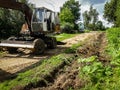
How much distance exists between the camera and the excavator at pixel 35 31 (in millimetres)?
16688

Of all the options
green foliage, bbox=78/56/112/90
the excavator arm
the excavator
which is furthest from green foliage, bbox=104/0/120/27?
green foliage, bbox=78/56/112/90

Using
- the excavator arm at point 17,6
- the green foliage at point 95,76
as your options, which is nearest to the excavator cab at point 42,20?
the excavator arm at point 17,6

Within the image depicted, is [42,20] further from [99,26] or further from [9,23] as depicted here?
[99,26]

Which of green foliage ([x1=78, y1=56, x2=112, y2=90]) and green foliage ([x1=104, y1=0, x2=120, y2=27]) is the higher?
green foliage ([x1=104, y1=0, x2=120, y2=27])

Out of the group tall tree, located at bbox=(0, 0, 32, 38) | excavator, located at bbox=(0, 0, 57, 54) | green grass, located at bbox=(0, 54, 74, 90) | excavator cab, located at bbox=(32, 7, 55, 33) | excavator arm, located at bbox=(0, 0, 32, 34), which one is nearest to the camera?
green grass, located at bbox=(0, 54, 74, 90)

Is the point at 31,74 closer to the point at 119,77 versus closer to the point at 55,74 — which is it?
the point at 55,74

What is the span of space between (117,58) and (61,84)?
268cm

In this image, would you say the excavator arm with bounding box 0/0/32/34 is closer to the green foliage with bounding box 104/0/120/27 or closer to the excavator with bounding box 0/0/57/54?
the excavator with bounding box 0/0/57/54

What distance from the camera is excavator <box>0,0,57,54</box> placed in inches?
657

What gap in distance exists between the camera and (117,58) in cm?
1059

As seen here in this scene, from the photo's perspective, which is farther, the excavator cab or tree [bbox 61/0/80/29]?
tree [bbox 61/0/80/29]

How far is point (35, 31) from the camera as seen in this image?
1862 centimetres

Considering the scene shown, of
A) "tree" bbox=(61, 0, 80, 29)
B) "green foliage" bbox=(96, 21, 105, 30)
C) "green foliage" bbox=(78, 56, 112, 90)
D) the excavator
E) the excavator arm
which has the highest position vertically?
"tree" bbox=(61, 0, 80, 29)

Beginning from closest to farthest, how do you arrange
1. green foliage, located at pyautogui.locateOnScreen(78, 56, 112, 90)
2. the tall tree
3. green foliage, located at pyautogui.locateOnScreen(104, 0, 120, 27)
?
green foliage, located at pyautogui.locateOnScreen(78, 56, 112, 90) → the tall tree → green foliage, located at pyautogui.locateOnScreen(104, 0, 120, 27)
